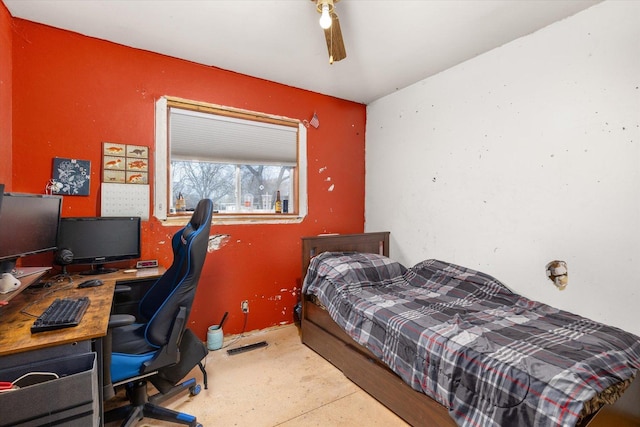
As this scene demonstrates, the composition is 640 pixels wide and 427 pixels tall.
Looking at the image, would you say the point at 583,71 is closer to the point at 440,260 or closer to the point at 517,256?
the point at 517,256

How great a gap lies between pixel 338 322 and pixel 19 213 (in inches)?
79.0

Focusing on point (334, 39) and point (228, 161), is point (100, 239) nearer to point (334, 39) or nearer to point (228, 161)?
point (228, 161)

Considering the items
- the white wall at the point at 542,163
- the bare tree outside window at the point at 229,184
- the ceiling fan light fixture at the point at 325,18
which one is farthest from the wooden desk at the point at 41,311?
the white wall at the point at 542,163

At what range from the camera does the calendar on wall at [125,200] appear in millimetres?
2326

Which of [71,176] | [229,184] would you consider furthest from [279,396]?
[71,176]

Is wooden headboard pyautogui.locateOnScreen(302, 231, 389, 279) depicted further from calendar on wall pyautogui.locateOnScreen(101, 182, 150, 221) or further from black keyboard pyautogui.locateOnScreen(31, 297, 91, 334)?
black keyboard pyautogui.locateOnScreen(31, 297, 91, 334)

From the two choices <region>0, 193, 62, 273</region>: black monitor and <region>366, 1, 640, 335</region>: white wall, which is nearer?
<region>0, 193, 62, 273</region>: black monitor

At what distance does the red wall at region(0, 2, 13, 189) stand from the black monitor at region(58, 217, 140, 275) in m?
0.46

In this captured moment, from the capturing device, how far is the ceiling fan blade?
1.70 m

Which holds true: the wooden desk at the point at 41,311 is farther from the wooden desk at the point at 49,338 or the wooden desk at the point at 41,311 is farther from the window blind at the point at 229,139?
the window blind at the point at 229,139

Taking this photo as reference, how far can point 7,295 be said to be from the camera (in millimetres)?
1306

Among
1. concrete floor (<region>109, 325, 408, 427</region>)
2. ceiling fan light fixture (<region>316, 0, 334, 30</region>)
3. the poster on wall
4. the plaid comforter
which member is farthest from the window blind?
concrete floor (<region>109, 325, 408, 427</region>)

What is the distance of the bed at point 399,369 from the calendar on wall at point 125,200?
54.4 inches

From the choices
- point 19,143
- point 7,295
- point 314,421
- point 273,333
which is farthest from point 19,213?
point 273,333
